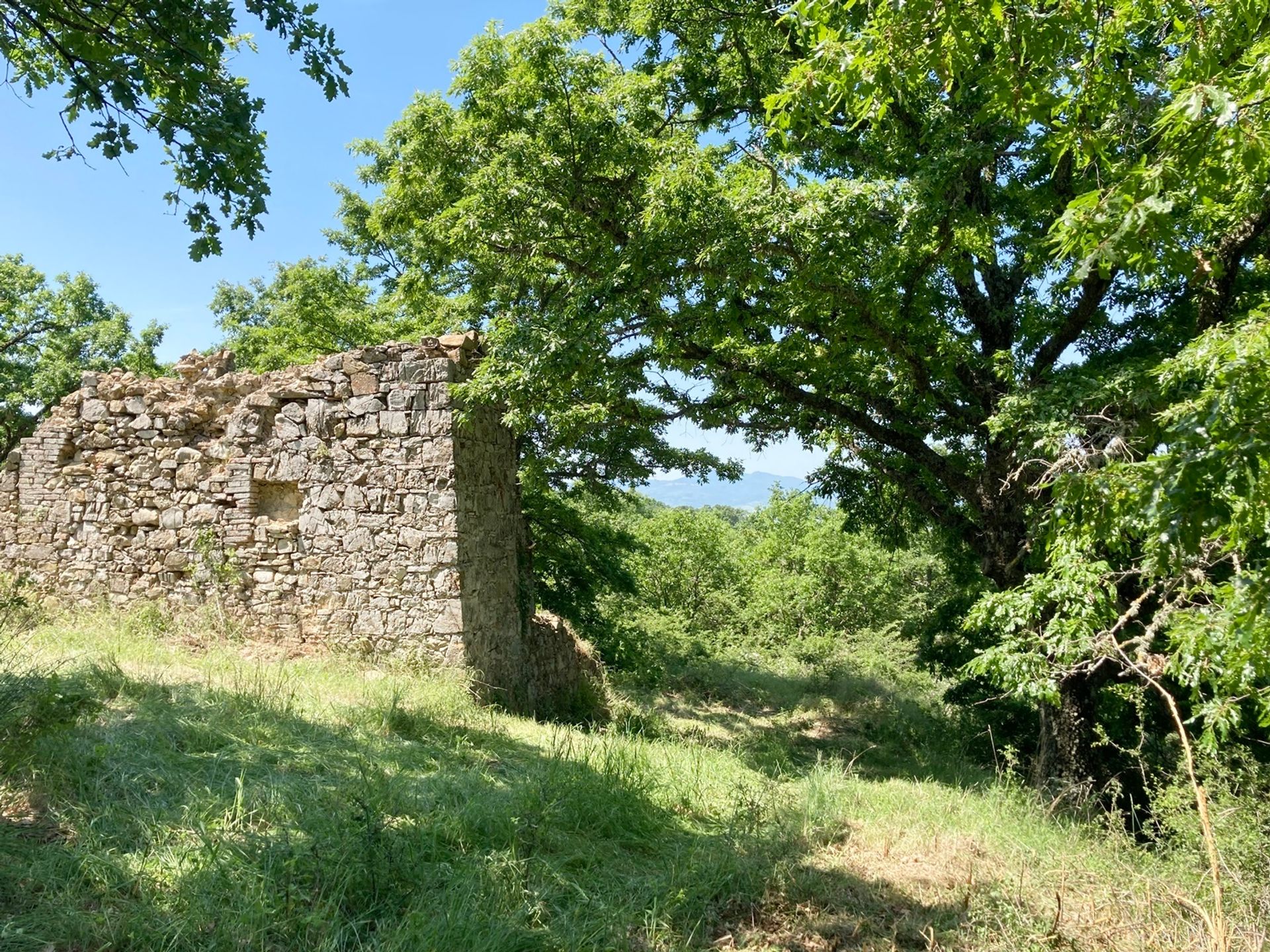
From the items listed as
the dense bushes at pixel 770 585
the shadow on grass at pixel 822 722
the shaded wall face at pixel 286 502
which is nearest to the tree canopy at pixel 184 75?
the shaded wall face at pixel 286 502

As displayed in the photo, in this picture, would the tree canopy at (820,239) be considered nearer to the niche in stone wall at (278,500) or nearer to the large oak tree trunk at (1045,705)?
the large oak tree trunk at (1045,705)

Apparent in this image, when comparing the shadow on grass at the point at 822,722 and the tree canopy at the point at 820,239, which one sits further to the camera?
the shadow on grass at the point at 822,722

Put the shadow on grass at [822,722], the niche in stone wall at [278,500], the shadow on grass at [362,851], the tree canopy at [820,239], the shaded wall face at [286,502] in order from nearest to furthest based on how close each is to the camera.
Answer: the shadow on grass at [362,851]
the tree canopy at [820,239]
the shaded wall face at [286,502]
the niche in stone wall at [278,500]
the shadow on grass at [822,722]

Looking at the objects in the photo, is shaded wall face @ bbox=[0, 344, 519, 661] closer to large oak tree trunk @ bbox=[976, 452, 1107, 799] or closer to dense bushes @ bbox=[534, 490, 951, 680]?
large oak tree trunk @ bbox=[976, 452, 1107, 799]

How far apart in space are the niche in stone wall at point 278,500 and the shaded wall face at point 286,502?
0.05ft

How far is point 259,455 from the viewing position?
826 cm

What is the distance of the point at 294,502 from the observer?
8305 millimetres

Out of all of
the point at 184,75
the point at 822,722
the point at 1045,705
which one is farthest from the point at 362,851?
the point at 822,722

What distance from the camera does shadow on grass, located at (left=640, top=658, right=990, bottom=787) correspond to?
9.95 m

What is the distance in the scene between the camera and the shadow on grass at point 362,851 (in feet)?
10.4

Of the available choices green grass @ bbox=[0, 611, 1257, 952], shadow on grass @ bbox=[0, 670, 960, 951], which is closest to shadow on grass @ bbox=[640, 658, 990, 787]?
green grass @ bbox=[0, 611, 1257, 952]

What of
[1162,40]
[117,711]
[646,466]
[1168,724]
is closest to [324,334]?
[646,466]

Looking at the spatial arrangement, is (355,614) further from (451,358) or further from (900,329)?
(900,329)

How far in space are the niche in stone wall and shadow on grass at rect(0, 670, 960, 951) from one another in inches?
115
